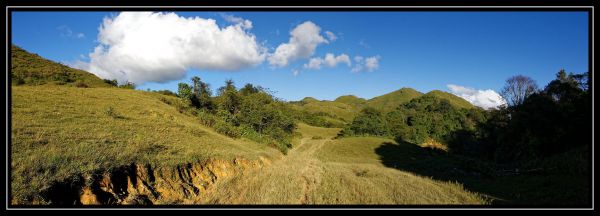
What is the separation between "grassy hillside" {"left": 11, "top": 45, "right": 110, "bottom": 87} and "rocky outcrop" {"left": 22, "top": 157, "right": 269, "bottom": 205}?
29971mm

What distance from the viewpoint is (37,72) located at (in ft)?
132

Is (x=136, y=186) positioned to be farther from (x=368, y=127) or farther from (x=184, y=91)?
(x=368, y=127)

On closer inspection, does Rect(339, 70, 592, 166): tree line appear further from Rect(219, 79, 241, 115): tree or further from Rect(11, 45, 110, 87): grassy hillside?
Rect(11, 45, 110, 87): grassy hillside

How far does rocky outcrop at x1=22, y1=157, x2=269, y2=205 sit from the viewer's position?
898cm

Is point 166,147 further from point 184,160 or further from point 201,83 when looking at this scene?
point 201,83

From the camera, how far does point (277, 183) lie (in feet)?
42.6

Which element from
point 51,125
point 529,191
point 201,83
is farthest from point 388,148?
point 51,125

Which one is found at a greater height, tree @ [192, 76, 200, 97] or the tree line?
tree @ [192, 76, 200, 97]

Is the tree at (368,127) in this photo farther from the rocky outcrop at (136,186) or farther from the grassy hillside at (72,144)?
the rocky outcrop at (136,186)

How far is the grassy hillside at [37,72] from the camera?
36.0 m

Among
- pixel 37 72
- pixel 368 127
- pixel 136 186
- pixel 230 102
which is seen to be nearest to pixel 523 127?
pixel 136 186

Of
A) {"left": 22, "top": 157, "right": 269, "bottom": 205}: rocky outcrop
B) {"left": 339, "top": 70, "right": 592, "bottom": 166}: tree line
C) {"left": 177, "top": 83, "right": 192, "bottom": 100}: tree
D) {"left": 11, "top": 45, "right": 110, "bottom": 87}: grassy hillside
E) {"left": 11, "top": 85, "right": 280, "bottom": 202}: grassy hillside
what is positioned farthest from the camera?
{"left": 177, "top": 83, "right": 192, "bottom": 100}: tree

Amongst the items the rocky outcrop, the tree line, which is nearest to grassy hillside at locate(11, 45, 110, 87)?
the rocky outcrop
